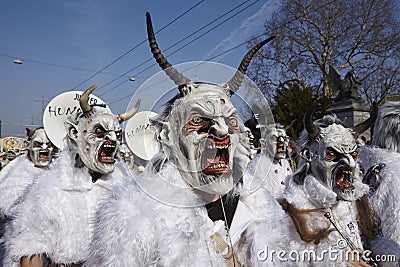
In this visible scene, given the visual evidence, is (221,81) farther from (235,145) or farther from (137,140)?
(137,140)

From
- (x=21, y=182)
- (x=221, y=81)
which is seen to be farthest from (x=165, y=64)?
(x=21, y=182)

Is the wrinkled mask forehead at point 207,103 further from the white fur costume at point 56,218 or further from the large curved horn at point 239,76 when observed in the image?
the white fur costume at point 56,218

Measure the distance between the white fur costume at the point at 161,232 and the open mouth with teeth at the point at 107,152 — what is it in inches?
49.3

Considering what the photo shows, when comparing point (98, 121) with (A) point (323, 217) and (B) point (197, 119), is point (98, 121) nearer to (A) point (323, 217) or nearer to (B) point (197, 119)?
(B) point (197, 119)

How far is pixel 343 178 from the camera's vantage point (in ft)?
9.22

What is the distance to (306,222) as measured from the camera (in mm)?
2520

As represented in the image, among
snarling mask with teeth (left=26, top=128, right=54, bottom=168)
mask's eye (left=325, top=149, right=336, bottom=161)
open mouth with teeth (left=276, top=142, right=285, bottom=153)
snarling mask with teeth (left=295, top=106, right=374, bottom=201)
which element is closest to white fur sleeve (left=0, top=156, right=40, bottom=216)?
snarling mask with teeth (left=26, top=128, right=54, bottom=168)

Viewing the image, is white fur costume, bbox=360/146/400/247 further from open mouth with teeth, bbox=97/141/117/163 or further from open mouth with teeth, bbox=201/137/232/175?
open mouth with teeth, bbox=97/141/117/163

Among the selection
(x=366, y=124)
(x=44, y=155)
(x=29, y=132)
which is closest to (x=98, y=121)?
(x=366, y=124)

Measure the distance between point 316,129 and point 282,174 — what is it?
326 centimetres

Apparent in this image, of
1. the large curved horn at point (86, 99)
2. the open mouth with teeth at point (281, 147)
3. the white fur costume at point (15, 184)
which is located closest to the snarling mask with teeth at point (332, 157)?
the large curved horn at point (86, 99)

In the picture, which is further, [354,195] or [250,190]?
[354,195]

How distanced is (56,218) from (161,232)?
126cm

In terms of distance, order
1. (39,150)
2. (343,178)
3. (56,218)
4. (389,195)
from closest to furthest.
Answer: (56,218) → (343,178) → (389,195) → (39,150)
